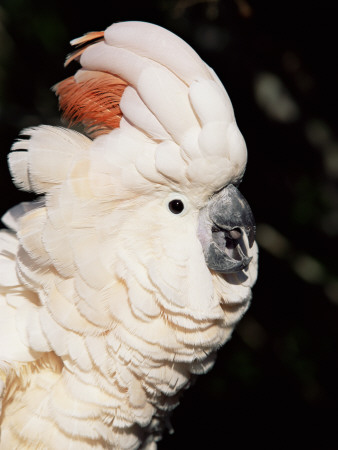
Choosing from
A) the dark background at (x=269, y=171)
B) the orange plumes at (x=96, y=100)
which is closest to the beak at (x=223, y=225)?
the orange plumes at (x=96, y=100)

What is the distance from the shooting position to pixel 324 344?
3.24m

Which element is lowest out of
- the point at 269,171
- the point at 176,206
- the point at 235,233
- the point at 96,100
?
the point at 269,171

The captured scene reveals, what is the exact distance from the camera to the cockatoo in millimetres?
1283

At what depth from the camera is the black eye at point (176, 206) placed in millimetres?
1347

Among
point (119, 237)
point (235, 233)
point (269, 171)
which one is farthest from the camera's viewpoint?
point (269, 171)

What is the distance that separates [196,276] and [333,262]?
2058 millimetres

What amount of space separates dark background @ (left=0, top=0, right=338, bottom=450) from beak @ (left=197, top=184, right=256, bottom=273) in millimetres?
1485

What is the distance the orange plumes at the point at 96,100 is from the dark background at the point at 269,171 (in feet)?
4.56

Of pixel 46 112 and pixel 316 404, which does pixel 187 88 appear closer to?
pixel 46 112

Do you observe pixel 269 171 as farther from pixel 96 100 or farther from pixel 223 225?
pixel 96 100

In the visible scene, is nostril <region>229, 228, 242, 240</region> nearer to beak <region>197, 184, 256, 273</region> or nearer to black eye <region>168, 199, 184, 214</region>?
beak <region>197, 184, 256, 273</region>

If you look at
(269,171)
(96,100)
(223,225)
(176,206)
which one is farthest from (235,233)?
(269,171)

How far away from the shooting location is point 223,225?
53.9 inches

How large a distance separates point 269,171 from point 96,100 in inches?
79.1
